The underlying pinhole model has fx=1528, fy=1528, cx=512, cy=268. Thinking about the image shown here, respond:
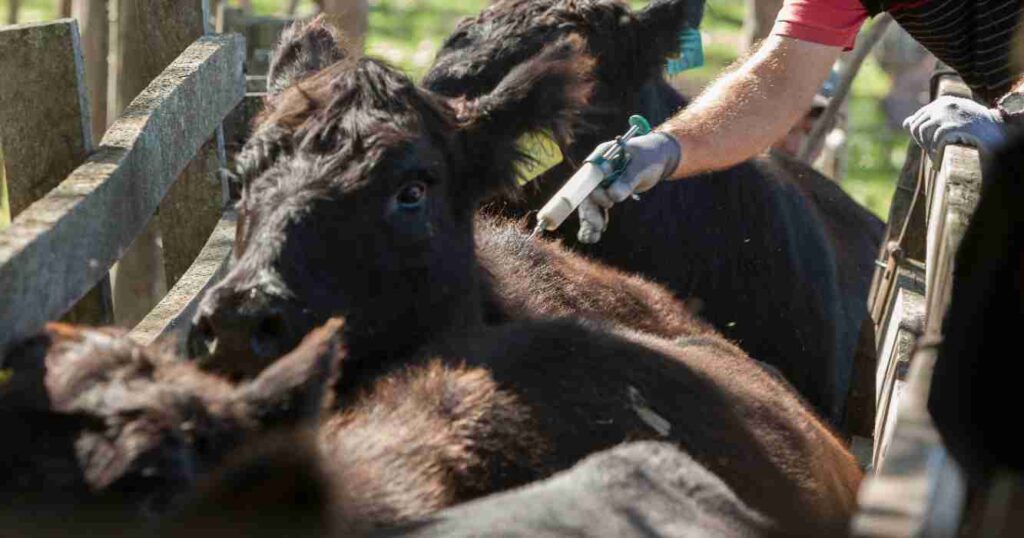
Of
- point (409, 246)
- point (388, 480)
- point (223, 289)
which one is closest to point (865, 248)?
point (409, 246)

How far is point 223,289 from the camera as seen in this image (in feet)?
13.5

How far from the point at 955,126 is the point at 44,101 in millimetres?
2866

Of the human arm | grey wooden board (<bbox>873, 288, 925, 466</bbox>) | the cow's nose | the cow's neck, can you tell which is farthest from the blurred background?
the cow's nose

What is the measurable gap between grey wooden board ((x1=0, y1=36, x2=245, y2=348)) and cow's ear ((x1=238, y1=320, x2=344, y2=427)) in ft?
2.74

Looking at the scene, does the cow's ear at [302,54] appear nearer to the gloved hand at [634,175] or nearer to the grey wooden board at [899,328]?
the gloved hand at [634,175]

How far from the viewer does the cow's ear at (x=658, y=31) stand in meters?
6.88

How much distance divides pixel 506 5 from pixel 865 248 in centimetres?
259

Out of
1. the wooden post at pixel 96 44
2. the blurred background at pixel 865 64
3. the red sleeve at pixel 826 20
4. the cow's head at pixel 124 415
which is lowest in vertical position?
the blurred background at pixel 865 64

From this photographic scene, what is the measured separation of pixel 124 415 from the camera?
8.89 ft

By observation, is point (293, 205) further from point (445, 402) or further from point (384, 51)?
point (384, 51)

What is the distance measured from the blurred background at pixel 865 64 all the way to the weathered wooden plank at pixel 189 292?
1226 centimetres

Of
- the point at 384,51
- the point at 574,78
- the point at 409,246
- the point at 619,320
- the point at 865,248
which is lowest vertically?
the point at 384,51

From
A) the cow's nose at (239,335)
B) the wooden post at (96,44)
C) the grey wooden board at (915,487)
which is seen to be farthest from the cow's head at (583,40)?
the wooden post at (96,44)

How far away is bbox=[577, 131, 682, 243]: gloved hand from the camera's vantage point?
16.3 feet
